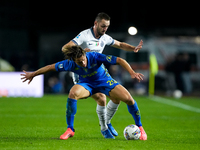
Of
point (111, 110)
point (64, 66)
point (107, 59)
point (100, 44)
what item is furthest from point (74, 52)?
point (111, 110)

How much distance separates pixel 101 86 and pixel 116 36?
20079 mm

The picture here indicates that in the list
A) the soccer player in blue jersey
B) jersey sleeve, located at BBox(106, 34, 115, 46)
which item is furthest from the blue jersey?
jersey sleeve, located at BBox(106, 34, 115, 46)

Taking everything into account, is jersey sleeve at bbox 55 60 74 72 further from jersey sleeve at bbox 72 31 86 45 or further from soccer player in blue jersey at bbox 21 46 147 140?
jersey sleeve at bbox 72 31 86 45

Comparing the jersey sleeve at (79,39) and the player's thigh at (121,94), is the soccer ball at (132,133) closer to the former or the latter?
the player's thigh at (121,94)

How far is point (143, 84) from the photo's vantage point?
21.6 metres

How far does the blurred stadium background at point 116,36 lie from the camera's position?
816 inches

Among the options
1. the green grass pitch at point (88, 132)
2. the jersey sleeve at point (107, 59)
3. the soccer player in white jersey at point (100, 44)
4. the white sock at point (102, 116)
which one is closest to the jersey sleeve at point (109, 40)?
the soccer player in white jersey at point (100, 44)

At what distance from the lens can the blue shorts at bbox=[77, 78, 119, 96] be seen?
632 cm

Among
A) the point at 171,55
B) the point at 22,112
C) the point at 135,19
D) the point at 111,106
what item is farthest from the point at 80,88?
the point at 135,19

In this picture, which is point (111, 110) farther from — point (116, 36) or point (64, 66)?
point (116, 36)

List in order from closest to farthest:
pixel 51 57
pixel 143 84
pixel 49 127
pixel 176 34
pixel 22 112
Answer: pixel 49 127
pixel 22 112
pixel 143 84
pixel 51 57
pixel 176 34

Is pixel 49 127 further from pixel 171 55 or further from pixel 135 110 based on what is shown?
pixel 171 55

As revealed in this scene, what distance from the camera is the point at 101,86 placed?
6.35 metres

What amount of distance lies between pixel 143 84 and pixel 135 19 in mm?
9702
